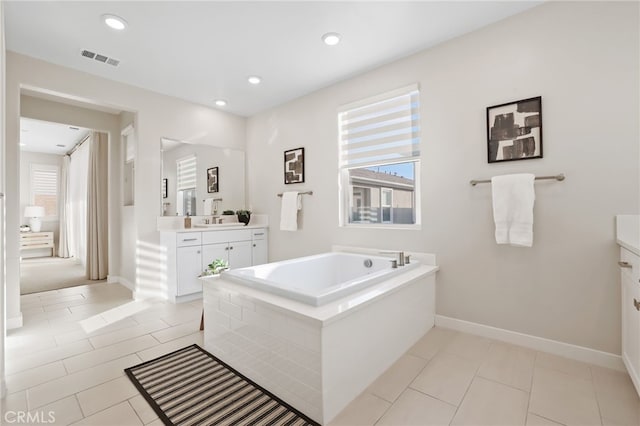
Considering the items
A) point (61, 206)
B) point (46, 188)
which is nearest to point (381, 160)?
point (61, 206)

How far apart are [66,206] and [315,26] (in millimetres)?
7270

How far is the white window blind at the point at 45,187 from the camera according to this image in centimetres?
669

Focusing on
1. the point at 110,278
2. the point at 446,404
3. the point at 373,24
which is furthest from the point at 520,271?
the point at 110,278

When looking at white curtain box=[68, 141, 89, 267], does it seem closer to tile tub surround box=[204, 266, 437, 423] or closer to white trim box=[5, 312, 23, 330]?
white trim box=[5, 312, 23, 330]

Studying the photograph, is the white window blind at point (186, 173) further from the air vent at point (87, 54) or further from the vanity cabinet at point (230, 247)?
the air vent at point (87, 54)

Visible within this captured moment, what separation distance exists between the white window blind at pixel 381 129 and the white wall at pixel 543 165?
0.37 feet

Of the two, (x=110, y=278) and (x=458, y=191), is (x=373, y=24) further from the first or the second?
(x=110, y=278)

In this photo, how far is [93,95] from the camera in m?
3.13

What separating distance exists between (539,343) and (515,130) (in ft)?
5.12

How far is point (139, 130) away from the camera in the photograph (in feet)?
11.4

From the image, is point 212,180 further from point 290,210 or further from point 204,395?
point 204,395

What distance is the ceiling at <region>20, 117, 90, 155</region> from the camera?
4836 mm

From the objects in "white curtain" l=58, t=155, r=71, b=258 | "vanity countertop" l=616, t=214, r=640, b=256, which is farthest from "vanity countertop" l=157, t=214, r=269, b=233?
"white curtain" l=58, t=155, r=71, b=258

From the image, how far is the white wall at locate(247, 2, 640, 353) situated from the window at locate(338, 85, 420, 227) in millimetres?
135
